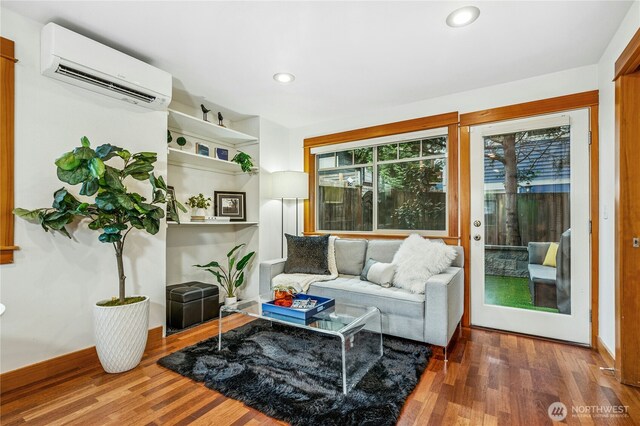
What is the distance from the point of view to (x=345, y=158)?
3955 mm

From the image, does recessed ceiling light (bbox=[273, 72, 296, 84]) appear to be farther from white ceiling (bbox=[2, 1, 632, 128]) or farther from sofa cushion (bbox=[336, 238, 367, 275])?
sofa cushion (bbox=[336, 238, 367, 275])

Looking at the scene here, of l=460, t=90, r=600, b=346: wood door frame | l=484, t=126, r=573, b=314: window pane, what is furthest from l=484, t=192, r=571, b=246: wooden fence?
l=460, t=90, r=600, b=346: wood door frame

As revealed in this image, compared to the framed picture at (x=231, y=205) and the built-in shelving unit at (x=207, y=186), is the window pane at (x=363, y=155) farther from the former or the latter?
the framed picture at (x=231, y=205)

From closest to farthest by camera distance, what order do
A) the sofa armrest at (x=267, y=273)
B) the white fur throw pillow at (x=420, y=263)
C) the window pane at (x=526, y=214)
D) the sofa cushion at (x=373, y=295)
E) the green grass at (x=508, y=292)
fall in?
the sofa cushion at (x=373, y=295)
the white fur throw pillow at (x=420, y=263)
the window pane at (x=526, y=214)
the green grass at (x=508, y=292)
the sofa armrest at (x=267, y=273)

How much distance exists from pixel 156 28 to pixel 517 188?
3187 millimetres

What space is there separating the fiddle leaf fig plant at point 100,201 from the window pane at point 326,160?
88.6 inches

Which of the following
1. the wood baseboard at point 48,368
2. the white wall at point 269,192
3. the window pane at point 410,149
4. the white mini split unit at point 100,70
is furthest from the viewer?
the white wall at point 269,192

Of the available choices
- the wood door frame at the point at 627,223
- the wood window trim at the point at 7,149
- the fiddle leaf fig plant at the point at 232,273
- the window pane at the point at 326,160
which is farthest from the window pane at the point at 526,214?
the wood window trim at the point at 7,149

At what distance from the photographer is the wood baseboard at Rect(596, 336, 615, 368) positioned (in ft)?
7.10

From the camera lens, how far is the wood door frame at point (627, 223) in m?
1.92

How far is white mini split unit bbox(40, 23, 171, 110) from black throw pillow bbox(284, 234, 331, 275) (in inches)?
72.0

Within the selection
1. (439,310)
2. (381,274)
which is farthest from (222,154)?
(439,310)

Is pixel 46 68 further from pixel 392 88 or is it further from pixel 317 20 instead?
pixel 392 88

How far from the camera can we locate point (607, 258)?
227 centimetres
